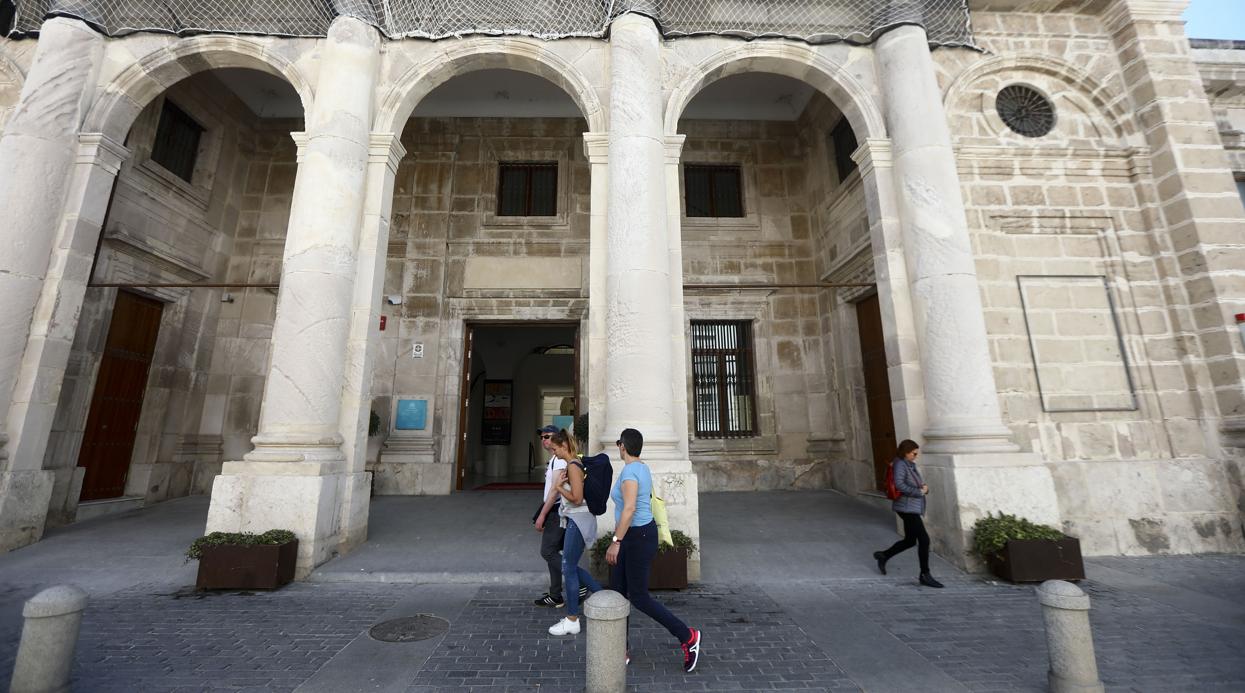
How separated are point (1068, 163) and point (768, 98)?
5.35 m

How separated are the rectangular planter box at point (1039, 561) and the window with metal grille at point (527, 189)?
372 inches

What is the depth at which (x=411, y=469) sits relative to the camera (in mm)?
9711

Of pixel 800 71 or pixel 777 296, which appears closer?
pixel 800 71

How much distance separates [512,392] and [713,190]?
977 cm

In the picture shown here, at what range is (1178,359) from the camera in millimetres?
7070

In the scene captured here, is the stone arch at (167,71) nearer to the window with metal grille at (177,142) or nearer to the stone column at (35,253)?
the stone column at (35,253)

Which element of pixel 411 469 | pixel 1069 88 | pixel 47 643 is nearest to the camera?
pixel 47 643

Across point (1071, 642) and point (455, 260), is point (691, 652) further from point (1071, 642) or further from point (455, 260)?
point (455, 260)

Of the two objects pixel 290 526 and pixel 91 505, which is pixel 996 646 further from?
pixel 91 505

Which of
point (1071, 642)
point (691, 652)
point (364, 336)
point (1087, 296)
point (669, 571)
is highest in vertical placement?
point (1087, 296)

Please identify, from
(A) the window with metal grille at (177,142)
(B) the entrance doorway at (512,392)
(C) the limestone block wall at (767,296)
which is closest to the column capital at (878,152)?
(C) the limestone block wall at (767,296)

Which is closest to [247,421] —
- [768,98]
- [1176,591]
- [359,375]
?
[359,375]

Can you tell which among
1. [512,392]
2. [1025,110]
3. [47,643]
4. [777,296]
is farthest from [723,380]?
[47,643]

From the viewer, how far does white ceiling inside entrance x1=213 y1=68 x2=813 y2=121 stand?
10.1 metres
